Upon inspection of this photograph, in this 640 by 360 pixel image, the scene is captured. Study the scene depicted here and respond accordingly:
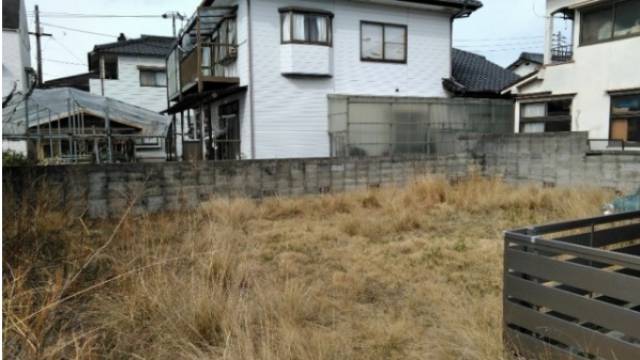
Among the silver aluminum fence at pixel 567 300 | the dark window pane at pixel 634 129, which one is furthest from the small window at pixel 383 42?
the silver aluminum fence at pixel 567 300

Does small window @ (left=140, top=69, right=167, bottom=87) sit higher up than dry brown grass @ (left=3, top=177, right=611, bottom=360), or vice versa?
small window @ (left=140, top=69, right=167, bottom=87)

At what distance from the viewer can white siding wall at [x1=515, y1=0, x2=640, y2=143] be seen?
34.1 feet

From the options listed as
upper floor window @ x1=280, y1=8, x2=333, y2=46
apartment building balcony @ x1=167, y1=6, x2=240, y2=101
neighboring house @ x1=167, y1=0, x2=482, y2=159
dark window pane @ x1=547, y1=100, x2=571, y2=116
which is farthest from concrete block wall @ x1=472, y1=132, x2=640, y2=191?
apartment building balcony @ x1=167, y1=6, x2=240, y2=101

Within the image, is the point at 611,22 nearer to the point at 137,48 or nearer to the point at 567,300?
the point at 567,300

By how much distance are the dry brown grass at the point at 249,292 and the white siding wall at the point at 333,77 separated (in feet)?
20.3

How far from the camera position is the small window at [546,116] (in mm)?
11945

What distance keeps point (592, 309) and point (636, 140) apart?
10491 millimetres

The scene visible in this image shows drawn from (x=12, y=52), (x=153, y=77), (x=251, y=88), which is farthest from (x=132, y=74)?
(x=251, y=88)

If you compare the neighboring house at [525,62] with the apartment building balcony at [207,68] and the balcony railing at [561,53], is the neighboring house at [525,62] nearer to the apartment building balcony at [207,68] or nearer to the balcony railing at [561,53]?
the balcony railing at [561,53]

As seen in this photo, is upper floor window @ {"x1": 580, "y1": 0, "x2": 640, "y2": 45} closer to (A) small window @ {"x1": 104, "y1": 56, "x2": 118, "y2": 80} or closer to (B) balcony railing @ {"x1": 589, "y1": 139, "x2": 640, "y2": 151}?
(B) balcony railing @ {"x1": 589, "y1": 139, "x2": 640, "y2": 151}

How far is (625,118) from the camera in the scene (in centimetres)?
1061

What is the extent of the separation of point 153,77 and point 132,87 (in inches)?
45.4

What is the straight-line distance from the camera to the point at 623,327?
1.95 metres

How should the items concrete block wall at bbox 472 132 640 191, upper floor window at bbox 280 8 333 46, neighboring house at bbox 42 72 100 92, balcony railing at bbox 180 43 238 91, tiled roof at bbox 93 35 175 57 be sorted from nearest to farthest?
concrete block wall at bbox 472 132 640 191 → upper floor window at bbox 280 8 333 46 → balcony railing at bbox 180 43 238 91 → tiled roof at bbox 93 35 175 57 → neighboring house at bbox 42 72 100 92
